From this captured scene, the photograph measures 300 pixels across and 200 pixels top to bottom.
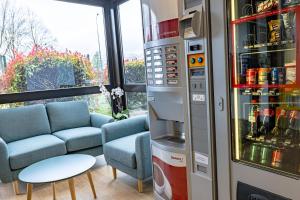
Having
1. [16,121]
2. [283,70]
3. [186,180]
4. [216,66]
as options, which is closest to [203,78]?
[216,66]

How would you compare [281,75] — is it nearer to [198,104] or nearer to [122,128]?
[198,104]

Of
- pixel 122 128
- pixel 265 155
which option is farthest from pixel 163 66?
pixel 122 128

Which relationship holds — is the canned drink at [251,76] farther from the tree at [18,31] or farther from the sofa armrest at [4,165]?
the tree at [18,31]

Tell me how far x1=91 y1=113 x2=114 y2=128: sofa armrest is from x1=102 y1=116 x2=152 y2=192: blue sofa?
400 millimetres

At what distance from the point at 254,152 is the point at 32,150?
7.71ft

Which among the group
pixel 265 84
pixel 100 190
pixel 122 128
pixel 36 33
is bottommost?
pixel 100 190

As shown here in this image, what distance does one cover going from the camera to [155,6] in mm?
1657

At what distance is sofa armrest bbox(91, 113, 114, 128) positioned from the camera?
131 inches

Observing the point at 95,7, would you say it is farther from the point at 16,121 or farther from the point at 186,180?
the point at 186,180

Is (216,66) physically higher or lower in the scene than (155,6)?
lower

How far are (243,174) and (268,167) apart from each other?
143 millimetres

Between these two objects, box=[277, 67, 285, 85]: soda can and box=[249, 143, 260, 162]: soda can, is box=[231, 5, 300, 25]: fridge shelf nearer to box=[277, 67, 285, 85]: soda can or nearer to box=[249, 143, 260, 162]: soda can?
box=[277, 67, 285, 85]: soda can

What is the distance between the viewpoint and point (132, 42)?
3.77 metres

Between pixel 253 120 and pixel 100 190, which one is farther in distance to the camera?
pixel 100 190
